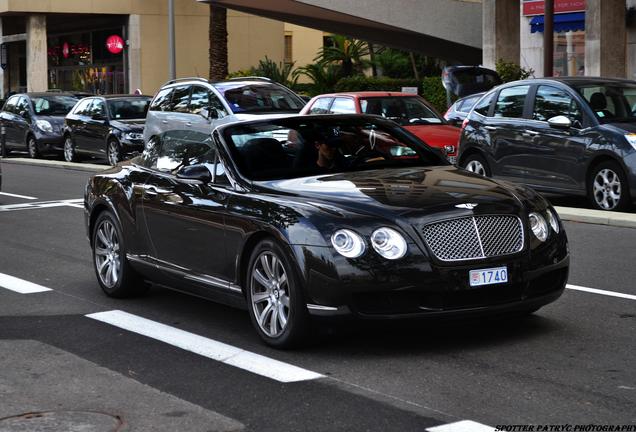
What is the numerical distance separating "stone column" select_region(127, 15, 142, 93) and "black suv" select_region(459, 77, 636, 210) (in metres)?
37.3

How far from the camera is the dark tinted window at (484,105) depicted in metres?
17.0

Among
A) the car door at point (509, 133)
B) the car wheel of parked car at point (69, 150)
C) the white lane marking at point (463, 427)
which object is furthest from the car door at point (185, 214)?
the car wheel of parked car at point (69, 150)

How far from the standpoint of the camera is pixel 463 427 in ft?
18.4

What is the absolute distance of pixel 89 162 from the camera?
2972cm

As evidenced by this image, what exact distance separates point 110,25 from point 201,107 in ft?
117

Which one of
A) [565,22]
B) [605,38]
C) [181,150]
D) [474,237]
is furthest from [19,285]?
[565,22]

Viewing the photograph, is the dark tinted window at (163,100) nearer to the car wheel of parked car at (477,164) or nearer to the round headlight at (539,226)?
the car wheel of parked car at (477,164)

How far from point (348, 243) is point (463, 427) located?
5.79 feet

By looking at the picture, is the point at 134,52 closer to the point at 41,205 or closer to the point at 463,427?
the point at 41,205

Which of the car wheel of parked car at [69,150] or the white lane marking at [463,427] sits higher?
the car wheel of parked car at [69,150]

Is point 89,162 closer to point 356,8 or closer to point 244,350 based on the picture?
point 356,8

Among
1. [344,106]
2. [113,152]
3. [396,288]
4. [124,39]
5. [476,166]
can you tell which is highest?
[124,39]

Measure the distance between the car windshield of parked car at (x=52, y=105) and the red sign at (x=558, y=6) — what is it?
42.7 feet

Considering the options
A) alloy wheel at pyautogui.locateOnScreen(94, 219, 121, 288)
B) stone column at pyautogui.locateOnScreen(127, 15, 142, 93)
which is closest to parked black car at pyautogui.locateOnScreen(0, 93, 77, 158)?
stone column at pyautogui.locateOnScreen(127, 15, 142, 93)
